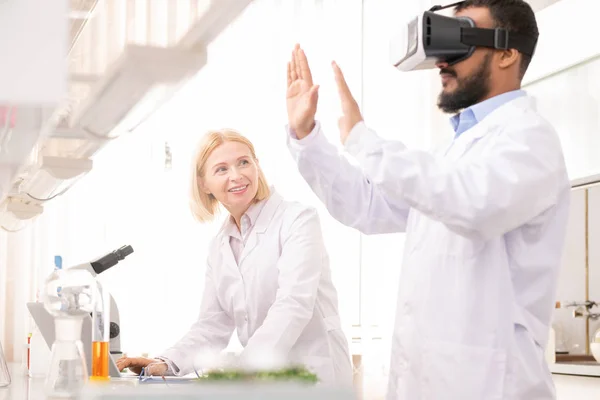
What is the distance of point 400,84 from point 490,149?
2901 mm

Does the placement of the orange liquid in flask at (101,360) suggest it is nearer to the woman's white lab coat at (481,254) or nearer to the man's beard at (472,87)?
the woman's white lab coat at (481,254)

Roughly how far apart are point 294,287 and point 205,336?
14.5 inches

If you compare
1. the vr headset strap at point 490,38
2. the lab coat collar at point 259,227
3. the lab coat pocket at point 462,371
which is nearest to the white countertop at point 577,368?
the lab coat collar at point 259,227

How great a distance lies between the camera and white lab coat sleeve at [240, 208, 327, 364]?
2213mm

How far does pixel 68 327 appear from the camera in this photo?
1467 mm

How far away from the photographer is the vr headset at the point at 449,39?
5.98 feet

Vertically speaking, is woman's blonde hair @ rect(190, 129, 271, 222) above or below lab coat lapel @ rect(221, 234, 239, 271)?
above

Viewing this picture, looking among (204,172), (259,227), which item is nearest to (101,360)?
(259,227)

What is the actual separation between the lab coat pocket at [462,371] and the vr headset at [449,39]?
631 mm

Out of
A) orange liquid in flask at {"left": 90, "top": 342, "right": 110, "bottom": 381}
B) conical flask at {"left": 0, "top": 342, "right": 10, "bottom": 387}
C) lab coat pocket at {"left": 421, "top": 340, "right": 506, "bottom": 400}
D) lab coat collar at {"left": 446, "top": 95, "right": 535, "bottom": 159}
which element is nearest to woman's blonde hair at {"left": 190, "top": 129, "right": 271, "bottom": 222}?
conical flask at {"left": 0, "top": 342, "right": 10, "bottom": 387}

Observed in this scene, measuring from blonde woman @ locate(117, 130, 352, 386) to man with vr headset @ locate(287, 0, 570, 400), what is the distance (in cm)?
43

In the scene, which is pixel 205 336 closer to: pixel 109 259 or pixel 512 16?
pixel 109 259

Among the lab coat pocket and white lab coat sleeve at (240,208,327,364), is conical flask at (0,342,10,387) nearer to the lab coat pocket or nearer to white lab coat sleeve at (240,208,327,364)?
white lab coat sleeve at (240,208,327,364)

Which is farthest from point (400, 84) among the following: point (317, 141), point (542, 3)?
point (317, 141)
